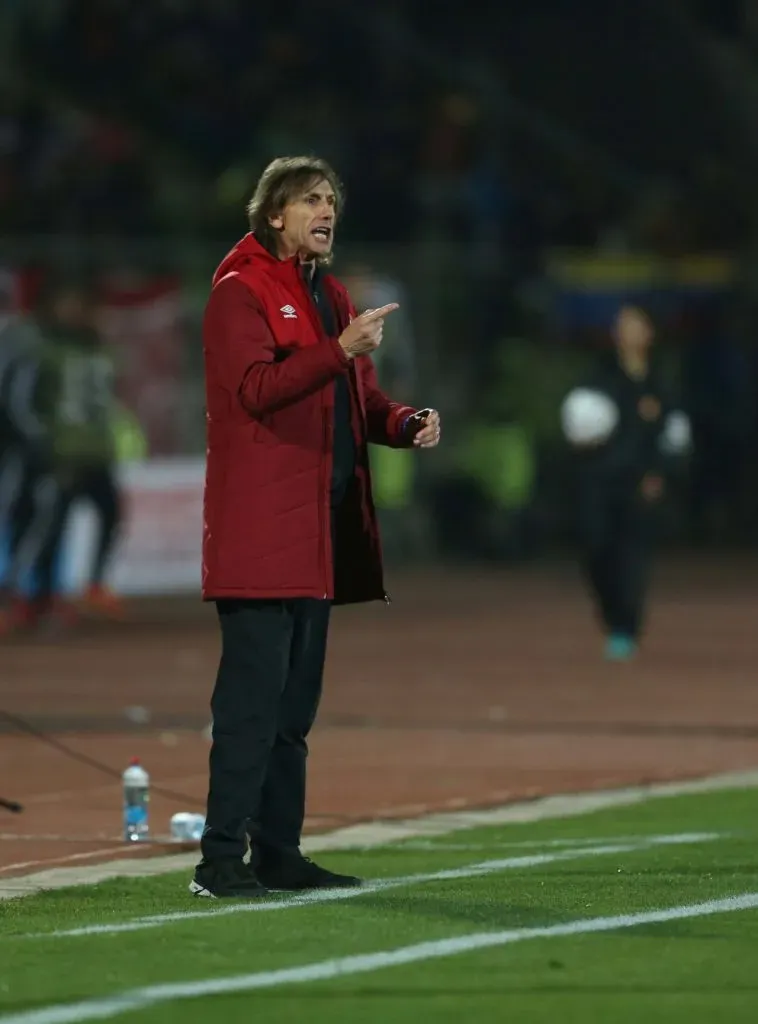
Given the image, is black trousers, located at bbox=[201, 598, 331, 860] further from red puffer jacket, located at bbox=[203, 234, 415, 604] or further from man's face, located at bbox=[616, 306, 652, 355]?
man's face, located at bbox=[616, 306, 652, 355]

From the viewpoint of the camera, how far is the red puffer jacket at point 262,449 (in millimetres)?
7855

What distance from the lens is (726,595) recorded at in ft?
76.9

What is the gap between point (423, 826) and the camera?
10000 mm

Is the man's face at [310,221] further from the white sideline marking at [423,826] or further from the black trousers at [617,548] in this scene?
the black trousers at [617,548]

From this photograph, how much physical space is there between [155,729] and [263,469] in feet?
19.2

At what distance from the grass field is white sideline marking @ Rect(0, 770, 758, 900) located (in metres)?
0.25

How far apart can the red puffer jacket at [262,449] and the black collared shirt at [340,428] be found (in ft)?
0.31

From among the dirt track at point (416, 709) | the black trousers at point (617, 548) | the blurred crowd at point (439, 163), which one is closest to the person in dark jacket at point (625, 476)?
the black trousers at point (617, 548)

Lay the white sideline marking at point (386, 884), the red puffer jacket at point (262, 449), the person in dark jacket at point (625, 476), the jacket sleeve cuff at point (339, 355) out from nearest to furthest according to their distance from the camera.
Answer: the white sideline marking at point (386, 884)
the jacket sleeve cuff at point (339, 355)
the red puffer jacket at point (262, 449)
the person in dark jacket at point (625, 476)

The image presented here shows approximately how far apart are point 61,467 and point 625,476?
5.20 metres

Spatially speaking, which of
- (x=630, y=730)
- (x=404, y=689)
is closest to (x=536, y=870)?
(x=630, y=730)

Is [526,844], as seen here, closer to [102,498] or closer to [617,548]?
[617,548]

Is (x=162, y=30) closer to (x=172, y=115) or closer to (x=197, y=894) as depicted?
(x=172, y=115)

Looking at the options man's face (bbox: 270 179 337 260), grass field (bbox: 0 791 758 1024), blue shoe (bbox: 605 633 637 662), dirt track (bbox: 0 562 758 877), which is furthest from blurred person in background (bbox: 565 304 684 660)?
man's face (bbox: 270 179 337 260)
